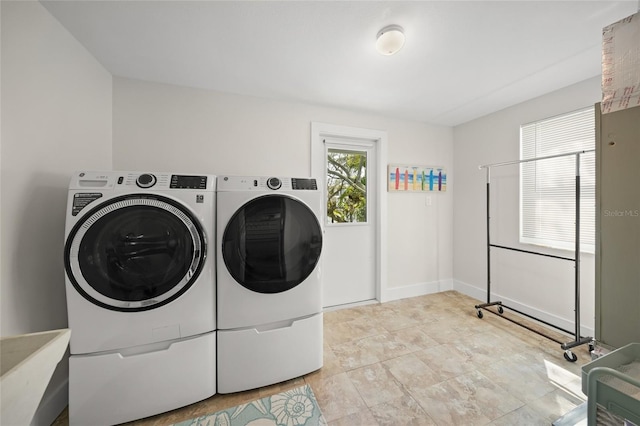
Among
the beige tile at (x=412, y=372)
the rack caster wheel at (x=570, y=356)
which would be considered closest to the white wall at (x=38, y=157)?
the beige tile at (x=412, y=372)

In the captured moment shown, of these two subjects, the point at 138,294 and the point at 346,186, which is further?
the point at 346,186

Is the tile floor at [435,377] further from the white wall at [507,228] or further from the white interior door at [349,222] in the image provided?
the white interior door at [349,222]

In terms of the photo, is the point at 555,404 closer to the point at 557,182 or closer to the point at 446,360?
the point at 446,360

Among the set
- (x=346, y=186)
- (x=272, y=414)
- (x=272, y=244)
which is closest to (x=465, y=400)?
(x=272, y=414)

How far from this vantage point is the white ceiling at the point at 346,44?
128 cm

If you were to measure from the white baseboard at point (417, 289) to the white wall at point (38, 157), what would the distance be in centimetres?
281

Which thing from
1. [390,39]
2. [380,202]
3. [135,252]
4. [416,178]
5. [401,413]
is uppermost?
[390,39]

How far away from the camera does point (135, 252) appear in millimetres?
1289

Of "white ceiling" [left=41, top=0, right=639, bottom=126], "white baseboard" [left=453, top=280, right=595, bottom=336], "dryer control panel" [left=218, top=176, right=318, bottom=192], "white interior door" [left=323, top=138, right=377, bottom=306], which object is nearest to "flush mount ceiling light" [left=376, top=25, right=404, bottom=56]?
"white ceiling" [left=41, top=0, right=639, bottom=126]

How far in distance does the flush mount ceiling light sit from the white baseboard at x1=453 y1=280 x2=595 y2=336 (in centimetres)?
272

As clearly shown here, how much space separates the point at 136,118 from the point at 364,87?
198cm

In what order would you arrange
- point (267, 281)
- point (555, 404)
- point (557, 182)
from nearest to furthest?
point (555, 404), point (267, 281), point (557, 182)

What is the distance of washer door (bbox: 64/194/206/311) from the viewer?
3.94ft

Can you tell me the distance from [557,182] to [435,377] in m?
2.11
